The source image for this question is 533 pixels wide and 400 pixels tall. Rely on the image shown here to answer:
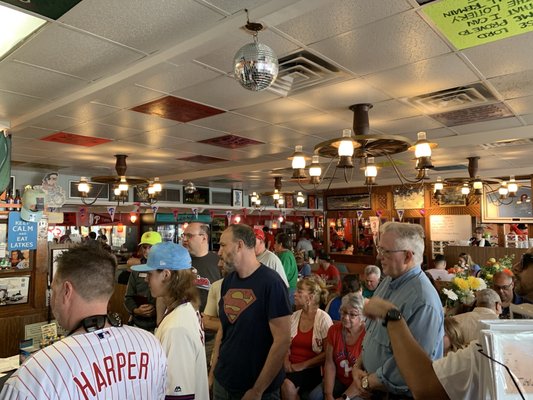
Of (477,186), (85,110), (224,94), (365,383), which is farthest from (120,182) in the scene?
(477,186)

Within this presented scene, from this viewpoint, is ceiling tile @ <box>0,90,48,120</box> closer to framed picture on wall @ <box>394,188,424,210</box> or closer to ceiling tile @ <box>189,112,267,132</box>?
ceiling tile @ <box>189,112,267,132</box>

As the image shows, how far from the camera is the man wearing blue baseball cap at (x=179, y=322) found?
1.79 metres

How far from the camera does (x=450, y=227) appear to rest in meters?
12.1

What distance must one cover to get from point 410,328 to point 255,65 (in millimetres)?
1646

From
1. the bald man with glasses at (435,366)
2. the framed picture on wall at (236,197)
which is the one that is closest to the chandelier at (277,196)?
the framed picture on wall at (236,197)

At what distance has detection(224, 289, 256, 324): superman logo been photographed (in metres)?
2.38

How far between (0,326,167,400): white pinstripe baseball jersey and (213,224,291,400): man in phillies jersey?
0.83 meters

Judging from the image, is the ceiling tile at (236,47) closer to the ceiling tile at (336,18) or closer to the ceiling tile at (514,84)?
the ceiling tile at (336,18)

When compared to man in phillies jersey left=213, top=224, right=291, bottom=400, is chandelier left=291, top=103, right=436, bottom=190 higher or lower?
higher

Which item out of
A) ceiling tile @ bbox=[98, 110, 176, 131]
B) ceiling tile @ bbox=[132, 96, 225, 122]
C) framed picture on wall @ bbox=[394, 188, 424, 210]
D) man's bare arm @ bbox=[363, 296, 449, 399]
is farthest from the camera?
framed picture on wall @ bbox=[394, 188, 424, 210]

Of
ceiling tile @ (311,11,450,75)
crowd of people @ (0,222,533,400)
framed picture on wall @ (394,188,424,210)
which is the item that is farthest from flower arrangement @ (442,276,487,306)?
framed picture on wall @ (394,188,424,210)

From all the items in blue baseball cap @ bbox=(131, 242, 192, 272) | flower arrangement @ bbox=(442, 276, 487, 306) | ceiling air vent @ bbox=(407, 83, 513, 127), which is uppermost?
ceiling air vent @ bbox=(407, 83, 513, 127)

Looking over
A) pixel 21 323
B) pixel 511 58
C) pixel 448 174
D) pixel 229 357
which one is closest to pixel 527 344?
pixel 229 357

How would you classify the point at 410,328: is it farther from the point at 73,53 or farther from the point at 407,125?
the point at 407,125
